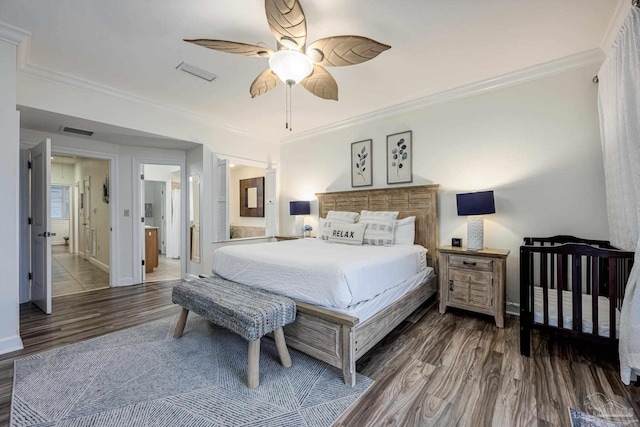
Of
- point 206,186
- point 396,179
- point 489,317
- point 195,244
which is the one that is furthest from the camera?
point 195,244

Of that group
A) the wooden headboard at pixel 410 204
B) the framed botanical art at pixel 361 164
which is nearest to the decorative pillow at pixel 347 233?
the wooden headboard at pixel 410 204

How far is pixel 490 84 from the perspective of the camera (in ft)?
10.2

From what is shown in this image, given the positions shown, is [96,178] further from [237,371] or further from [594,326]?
[594,326]

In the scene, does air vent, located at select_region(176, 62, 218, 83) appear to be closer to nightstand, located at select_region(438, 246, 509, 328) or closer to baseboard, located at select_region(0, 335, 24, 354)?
baseboard, located at select_region(0, 335, 24, 354)

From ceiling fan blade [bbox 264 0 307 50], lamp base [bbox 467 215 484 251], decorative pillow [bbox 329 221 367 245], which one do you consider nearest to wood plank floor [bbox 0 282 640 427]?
lamp base [bbox 467 215 484 251]

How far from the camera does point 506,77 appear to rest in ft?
9.78

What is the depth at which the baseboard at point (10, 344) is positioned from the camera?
222 cm

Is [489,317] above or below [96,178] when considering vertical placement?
below

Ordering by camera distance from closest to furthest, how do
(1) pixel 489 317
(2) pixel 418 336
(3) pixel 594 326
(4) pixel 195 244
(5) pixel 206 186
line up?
(3) pixel 594 326 < (2) pixel 418 336 < (1) pixel 489 317 < (5) pixel 206 186 < (4) pixel 195 244

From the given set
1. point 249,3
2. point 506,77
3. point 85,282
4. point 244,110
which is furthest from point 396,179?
point 85,282

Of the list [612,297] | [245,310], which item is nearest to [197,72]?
[245,310]

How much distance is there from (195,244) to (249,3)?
388 cm

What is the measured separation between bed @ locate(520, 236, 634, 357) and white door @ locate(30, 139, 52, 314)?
15.6 ft

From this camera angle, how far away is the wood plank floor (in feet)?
5.07
